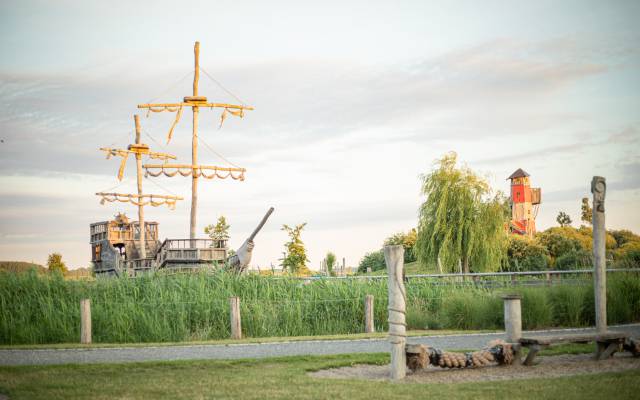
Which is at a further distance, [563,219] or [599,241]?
[563,219]

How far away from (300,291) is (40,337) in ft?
22.0

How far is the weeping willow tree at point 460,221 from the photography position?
132ft

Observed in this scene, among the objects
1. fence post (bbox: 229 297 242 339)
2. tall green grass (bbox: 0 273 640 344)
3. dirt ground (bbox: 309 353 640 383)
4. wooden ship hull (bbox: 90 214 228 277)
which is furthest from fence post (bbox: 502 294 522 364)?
wooden ship hull (bbox: 90 214 228 277)

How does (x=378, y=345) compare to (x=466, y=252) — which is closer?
(x=378, y=345)

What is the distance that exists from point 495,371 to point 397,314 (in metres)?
1.82

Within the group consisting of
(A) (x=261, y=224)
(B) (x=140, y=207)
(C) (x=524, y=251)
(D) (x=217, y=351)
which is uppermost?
(B) (x=140, y=207)

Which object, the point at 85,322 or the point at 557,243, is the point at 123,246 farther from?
the point at 557,243

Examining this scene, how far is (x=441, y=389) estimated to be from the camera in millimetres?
8453

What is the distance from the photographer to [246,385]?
29.2 feet

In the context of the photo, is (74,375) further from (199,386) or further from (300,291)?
(300,291)

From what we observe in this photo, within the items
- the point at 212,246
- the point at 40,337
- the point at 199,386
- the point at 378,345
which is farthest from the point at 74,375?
the point at 212,246

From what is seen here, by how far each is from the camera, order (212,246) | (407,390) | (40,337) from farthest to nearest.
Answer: (212,246) < (40,337) < (407,390)

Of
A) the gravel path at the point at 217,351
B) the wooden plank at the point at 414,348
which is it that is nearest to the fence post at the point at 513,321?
the wooden plank at the point at 414,348

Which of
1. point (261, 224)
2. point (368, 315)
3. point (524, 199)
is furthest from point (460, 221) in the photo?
point (524, 199)
